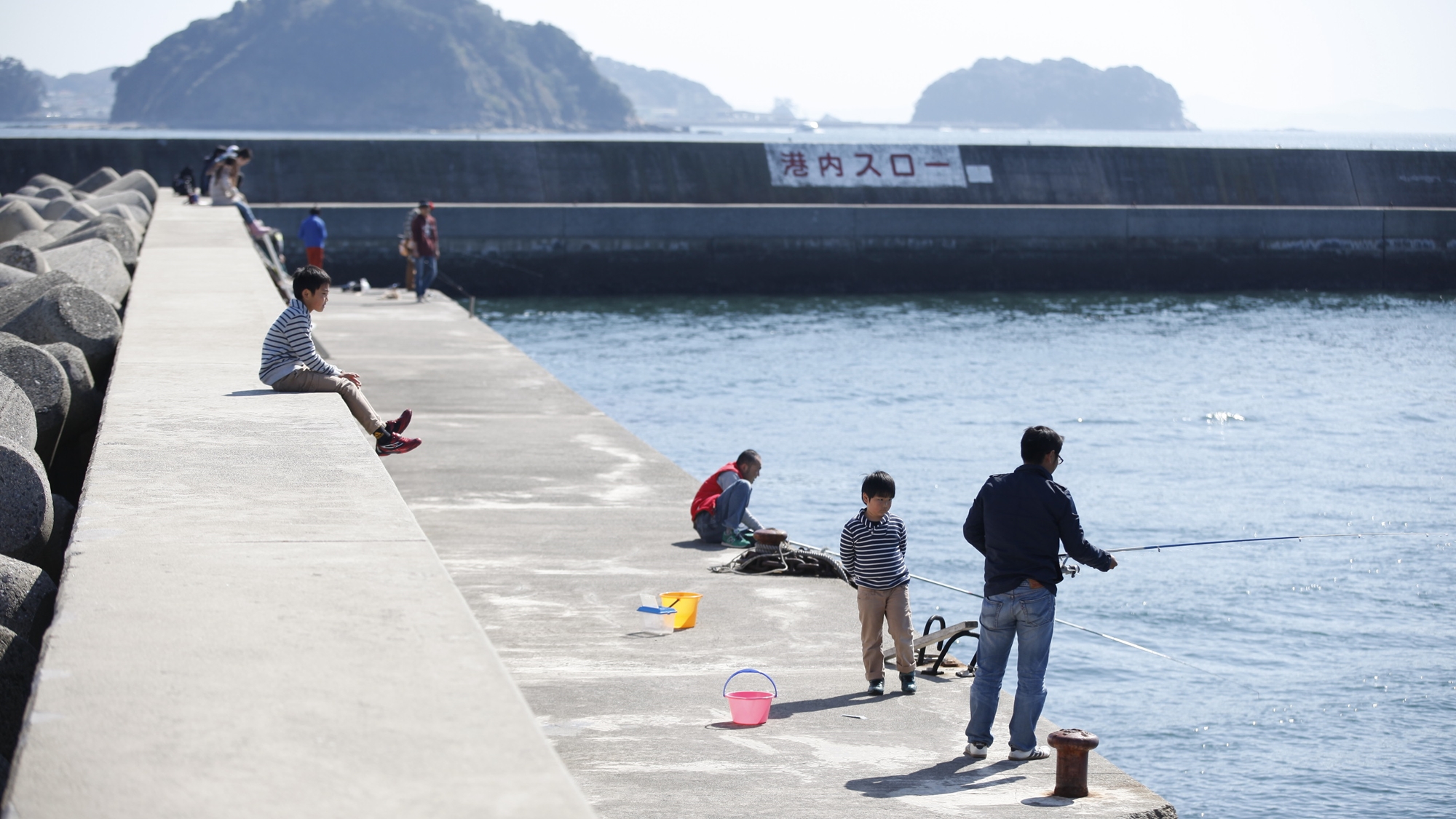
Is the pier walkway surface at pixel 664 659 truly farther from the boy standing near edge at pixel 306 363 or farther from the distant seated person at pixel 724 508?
the boy standing near edge at pixel 306 363

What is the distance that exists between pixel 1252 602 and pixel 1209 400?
34.7ft

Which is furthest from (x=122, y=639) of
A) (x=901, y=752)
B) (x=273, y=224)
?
(x=273, y=224)

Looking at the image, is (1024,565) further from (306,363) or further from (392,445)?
(306,363)

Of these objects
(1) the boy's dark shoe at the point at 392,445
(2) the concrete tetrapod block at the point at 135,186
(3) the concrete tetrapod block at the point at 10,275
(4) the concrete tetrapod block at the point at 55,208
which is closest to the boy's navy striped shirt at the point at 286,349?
(1) the boy's dark shoe at the point at 392,445

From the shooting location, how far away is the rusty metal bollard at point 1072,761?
5.30 meters

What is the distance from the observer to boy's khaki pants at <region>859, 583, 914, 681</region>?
648 cm

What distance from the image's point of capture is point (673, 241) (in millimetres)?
34000

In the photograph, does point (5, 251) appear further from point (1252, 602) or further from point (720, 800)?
point (1252, 602)

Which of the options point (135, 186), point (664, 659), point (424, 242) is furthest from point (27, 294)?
point (135, 186)

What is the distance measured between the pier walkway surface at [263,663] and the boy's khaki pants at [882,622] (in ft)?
7.43

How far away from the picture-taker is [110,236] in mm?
14352

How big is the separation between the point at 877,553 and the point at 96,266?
330 inches

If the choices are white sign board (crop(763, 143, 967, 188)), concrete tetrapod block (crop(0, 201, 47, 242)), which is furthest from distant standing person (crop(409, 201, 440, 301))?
white sign board (crop(763, 143, 967, 188))

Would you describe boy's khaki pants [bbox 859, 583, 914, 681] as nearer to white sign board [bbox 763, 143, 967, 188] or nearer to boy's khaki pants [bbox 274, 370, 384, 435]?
boy's khaki pants [bbox 274, 370, 384, 435]
